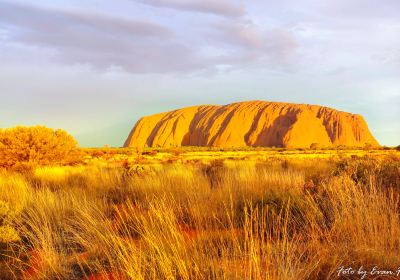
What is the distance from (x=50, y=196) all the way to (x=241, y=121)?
107 meters

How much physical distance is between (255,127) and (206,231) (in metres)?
108

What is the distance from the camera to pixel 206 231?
15.9 ft

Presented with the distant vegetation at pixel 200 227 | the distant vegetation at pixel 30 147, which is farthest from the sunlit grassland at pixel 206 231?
the distant vegetation at pixel 30 147

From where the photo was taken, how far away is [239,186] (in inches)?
346

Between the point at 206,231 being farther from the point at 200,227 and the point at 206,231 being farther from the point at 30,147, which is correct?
the point at 30,147

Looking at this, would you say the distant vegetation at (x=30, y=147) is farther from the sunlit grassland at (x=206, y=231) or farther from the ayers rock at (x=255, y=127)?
the ayers rock at (x=255, y=127)

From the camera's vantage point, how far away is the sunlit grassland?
3.56 metres

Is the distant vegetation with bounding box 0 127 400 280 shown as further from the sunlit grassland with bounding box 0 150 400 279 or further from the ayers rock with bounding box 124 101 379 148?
the ayers rock with bounding box 124 101 379 148

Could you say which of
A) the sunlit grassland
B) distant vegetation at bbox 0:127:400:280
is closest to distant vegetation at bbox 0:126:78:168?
distant vegetation at bbox 0:127:400:280

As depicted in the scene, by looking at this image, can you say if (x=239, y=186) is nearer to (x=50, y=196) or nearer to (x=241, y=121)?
(x=50, y=196)

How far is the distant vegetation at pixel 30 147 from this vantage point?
1714 centimetres

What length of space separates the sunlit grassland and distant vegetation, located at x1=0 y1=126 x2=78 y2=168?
575 cm

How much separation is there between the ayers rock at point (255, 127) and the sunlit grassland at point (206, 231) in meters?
95.9

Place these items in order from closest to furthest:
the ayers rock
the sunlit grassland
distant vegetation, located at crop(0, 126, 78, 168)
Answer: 1. the sunlit grassland
2. distant vegetation, located at crop(0, 126, 78, 168)
3. the ayers rock
